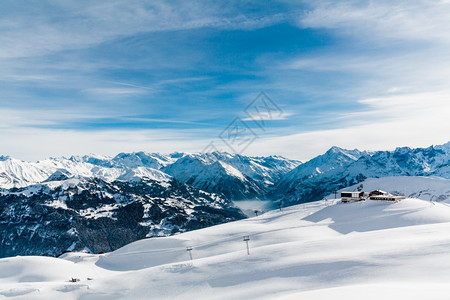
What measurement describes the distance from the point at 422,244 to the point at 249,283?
65.7ft

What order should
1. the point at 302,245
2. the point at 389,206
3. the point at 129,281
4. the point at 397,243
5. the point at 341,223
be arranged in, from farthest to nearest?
the point at 389,206 < the point at 341,223 < the point at 302,245 < the point at 129,281 < the point at 397,243

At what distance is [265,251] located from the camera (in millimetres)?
40250

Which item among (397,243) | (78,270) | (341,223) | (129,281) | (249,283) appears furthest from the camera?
(341,223)

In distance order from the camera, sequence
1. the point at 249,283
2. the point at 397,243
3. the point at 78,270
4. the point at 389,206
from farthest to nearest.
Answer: the point at 389,206, the point at 78,270, the point at 397,243, the point at 249,283

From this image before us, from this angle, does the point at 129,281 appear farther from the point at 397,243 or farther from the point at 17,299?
the point at 397,243

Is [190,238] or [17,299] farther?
[190,238]

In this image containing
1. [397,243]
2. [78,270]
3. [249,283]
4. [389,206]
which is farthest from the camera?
[389,206]

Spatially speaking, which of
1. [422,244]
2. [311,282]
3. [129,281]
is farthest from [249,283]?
[422,244]

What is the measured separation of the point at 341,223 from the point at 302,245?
35330 mm

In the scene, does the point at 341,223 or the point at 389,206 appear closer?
the point at 341,223

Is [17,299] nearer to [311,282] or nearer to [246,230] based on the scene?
[311,282]

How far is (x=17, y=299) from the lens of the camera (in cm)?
3572

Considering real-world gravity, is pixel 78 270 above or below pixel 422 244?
below

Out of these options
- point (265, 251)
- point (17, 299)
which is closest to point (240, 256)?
point (265, 251)
